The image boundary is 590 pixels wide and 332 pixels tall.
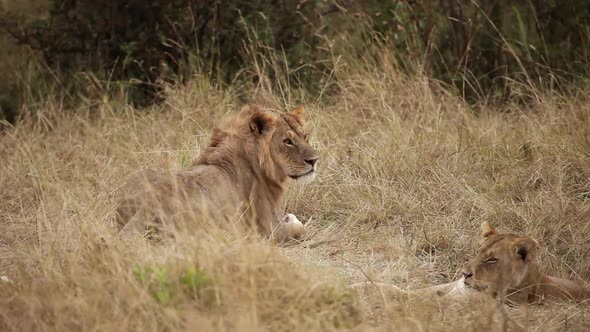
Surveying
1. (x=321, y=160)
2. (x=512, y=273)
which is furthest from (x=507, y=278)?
(x=321, y=160)

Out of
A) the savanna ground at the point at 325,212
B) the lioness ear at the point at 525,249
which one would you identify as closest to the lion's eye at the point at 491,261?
the lioness ear at the point at 525,249

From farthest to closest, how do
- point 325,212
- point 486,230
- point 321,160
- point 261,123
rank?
point 321,160 < point 325,212 < point 261,123 < point 486,230

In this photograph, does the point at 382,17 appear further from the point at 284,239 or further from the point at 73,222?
the point at 73,222

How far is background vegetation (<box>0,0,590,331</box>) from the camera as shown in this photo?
12.6ft

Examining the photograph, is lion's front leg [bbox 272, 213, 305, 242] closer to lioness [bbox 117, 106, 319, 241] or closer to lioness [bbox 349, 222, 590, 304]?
lioness [bbox 117, 106, 319, 241]

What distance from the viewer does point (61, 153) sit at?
7375 mm

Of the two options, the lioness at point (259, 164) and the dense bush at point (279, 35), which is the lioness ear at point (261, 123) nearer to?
the lioness at point (259, 164)

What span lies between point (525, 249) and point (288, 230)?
1.67 metres

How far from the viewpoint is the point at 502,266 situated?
15.0ft

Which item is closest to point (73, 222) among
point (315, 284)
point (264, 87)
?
point (315, 284)

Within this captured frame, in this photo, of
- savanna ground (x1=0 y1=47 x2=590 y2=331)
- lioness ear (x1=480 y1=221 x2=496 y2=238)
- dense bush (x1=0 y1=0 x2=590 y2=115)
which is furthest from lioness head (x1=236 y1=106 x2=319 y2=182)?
dense bush (x1=0 y1=0 x2=590 y2=115)

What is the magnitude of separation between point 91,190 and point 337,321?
2933 millimetres

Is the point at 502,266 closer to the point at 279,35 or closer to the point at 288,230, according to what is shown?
the point at 288,230

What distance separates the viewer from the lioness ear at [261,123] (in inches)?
221
